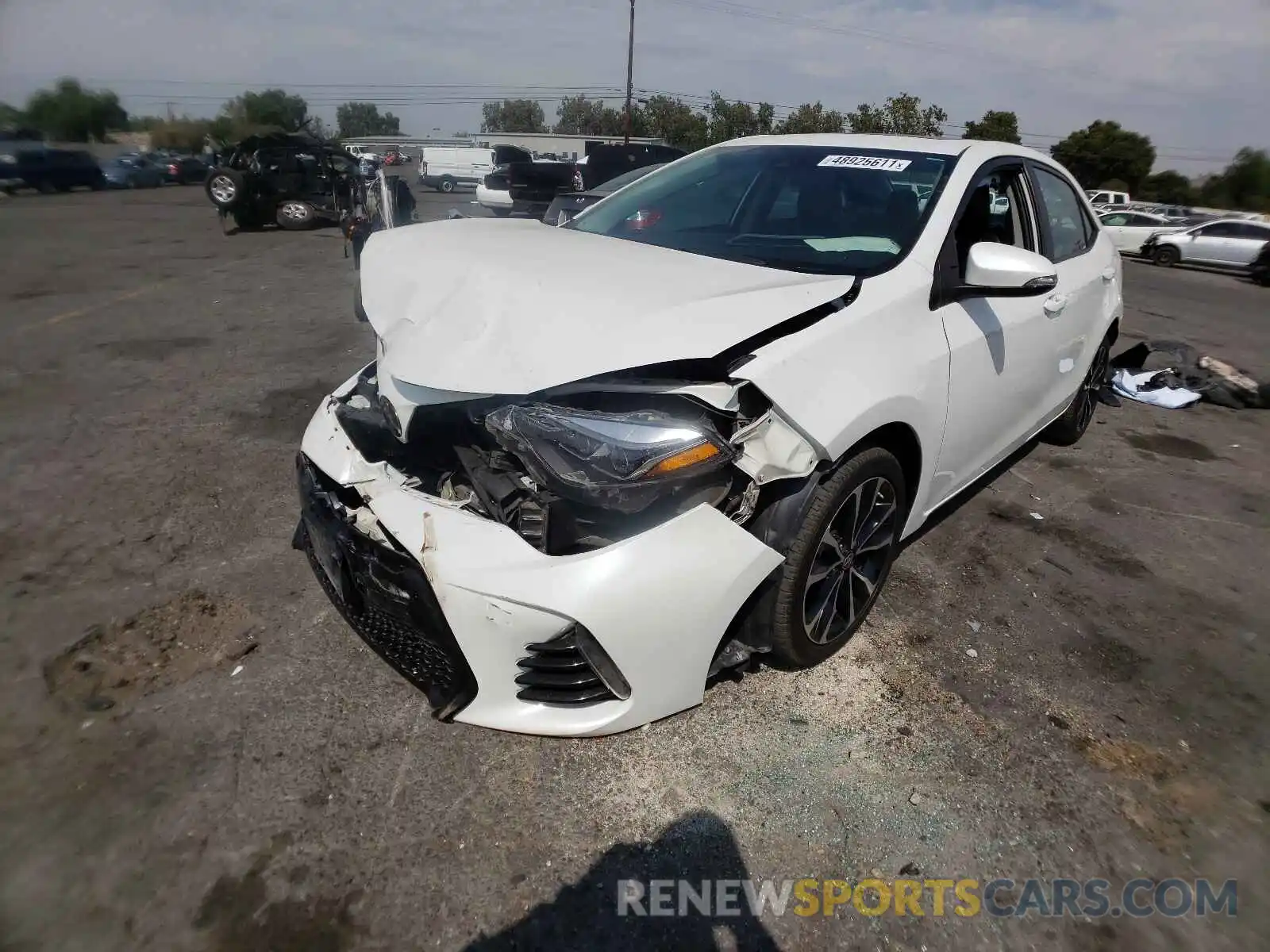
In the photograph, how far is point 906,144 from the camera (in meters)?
3.15

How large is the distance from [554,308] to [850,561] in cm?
123

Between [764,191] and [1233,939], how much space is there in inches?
111

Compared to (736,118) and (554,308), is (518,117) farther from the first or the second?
(554,308)

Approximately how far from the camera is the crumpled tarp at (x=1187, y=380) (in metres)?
5.74

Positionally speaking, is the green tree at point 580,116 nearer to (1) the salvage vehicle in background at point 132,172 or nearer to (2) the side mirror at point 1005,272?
(1) the salvage vehicle in background at point 132,172

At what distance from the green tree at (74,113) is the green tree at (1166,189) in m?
78.3

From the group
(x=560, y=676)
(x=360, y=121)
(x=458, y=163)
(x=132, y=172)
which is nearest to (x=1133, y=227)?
(x=560, y=676)

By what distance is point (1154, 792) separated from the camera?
6.85 feet

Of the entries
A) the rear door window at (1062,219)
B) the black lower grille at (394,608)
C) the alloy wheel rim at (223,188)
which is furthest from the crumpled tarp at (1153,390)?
the alloy wheel rim at (223,188)

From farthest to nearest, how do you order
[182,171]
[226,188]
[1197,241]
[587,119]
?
[587,119]
[182,171]
[1197,241]
[226,188]

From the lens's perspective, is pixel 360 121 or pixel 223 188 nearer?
pixel 223 188

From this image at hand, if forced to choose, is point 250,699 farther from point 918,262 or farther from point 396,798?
point 918,262

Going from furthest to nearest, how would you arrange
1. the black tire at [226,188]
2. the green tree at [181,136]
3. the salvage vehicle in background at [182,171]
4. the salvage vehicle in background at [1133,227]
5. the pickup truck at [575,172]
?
the green tree at [181,136]
the salvage vehicle in background at [182,171]
the salvage vehicle in background at [1133,227]
the black tire at [226,188]
the pickup truck at [575,172]

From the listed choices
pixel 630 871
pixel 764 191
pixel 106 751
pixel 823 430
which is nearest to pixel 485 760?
pixel 630 871
